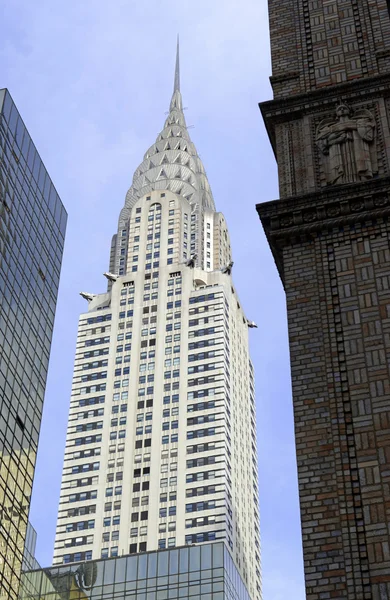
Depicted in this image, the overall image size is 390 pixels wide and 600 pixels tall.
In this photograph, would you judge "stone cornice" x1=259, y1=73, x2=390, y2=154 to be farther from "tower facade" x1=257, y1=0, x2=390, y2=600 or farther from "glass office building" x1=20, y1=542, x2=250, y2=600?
"glass office building" x1=20, y1=542, x2=250, y2=600

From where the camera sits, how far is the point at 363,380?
24.6 meters

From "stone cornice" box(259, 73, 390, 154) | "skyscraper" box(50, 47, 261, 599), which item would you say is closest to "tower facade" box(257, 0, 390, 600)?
"stone cornice" box(259, 73, 390, 154)

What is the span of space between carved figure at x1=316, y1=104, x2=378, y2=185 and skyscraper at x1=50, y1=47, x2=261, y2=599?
79.7 meters

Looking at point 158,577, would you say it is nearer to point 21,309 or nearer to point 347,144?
point 21,309

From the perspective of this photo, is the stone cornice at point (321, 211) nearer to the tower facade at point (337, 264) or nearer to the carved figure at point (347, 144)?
the tower facade at point (337, 264)

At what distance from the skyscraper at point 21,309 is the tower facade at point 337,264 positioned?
27.4m

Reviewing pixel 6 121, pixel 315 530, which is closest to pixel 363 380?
pixel 315 530

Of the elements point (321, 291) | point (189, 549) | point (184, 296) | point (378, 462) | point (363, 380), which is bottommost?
point (378, 462)

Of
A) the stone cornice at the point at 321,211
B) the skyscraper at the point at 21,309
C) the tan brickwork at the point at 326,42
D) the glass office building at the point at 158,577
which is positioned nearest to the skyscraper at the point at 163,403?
the glass office building at the point at 158,577

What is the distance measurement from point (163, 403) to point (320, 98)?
89.3 metres

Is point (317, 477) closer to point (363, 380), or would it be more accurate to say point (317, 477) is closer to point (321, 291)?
point (363, 380)

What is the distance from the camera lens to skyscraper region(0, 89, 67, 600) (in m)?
54.2

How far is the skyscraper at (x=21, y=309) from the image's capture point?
54219 mm

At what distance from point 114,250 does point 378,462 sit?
121 meters
